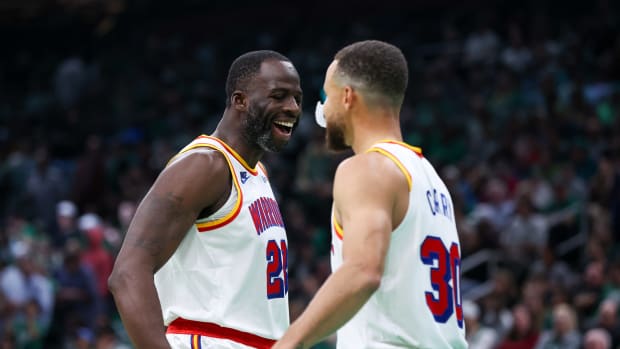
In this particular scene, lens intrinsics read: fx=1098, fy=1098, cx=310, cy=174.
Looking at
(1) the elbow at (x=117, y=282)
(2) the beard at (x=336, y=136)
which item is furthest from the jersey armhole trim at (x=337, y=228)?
(1) the elbow at (x=117, y=282)

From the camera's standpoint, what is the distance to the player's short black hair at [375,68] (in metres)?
3.83

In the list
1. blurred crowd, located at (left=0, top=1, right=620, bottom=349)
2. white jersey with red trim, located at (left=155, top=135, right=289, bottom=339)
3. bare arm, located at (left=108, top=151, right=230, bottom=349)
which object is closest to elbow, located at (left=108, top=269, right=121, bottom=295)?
bare arm, located at (left=108, top=151, right=230, bottom=349)

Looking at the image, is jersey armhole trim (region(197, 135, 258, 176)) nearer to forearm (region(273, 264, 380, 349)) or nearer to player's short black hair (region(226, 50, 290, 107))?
player's short black hair (region(226, 50, 290, 107))

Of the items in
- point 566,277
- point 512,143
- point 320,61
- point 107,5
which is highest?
point 107,5

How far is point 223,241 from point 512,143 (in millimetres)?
8762

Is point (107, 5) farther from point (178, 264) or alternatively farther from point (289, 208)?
point (178, 264)

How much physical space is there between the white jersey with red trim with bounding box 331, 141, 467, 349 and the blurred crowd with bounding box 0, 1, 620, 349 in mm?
5617

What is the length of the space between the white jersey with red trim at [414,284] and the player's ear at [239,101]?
1170 mm

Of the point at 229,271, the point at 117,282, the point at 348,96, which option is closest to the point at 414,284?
the point at 348,96

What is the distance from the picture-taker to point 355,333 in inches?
149

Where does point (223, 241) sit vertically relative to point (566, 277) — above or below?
above

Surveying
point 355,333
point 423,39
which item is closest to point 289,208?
point 423,39

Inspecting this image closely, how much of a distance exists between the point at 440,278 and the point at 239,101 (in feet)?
4.94

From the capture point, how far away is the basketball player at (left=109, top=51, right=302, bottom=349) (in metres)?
4.30
